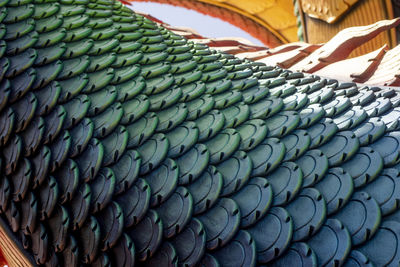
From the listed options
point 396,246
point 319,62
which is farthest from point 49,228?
Result: point 319,62

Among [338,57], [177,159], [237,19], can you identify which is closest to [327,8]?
[237,19]

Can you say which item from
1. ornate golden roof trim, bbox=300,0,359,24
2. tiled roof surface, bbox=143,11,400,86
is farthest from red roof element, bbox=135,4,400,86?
ornate golden roof trim, bbox=300,0,359,24

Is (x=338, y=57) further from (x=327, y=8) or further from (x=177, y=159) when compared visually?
(x=327, y=8)

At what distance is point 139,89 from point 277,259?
1.04 ft

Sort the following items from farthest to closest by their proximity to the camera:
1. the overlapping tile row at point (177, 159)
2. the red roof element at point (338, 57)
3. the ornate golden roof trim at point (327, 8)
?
the ornate golden roof trim at point (327, 8)
the red roof element at point (338, 57)
the overlapping tile row at point (177, 159)

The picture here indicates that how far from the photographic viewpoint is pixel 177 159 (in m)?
0.70

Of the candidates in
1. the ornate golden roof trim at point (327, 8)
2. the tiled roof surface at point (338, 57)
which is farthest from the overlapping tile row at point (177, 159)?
the ornate golden roof trim at point (327, 8)

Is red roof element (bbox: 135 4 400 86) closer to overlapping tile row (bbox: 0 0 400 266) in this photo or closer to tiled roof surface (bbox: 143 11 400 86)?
tiled roof surface (bbox: 143 11 400 86)

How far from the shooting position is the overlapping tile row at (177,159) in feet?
2.04

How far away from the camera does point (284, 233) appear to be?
→ 24.0 inches

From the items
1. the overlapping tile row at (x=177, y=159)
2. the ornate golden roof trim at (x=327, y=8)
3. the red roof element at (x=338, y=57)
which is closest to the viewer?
the overlapping tile row at (x=177, y=159)

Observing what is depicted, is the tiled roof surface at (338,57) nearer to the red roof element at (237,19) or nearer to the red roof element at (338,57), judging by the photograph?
the red roof element at (338,57)

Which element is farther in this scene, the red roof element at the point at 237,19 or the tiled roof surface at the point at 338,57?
the red roof element at the point at 237,19

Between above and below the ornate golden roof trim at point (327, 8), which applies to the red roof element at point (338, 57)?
above
